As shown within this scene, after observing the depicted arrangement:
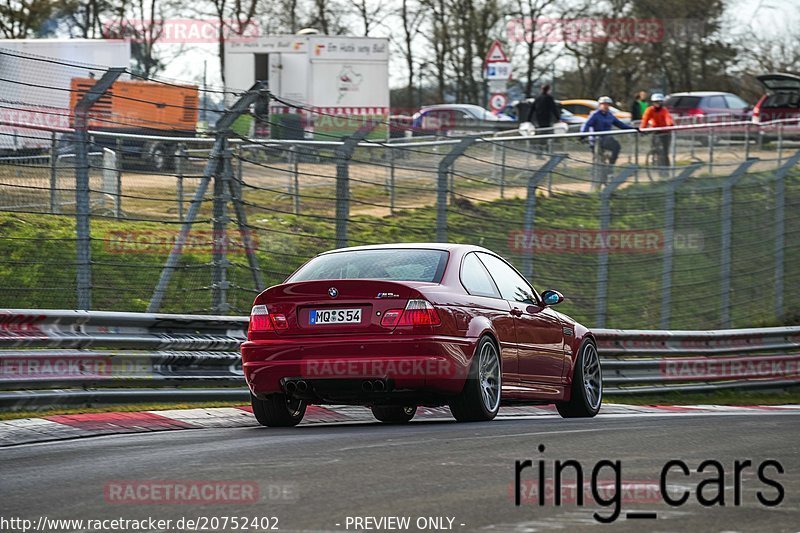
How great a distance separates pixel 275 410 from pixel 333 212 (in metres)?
4.27

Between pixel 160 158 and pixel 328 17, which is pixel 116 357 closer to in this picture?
pixel 160 158

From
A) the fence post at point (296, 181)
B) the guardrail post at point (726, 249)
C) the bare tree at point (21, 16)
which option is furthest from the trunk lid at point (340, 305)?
the bare tree at point (21, 16)

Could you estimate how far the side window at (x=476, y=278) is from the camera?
10.7 m

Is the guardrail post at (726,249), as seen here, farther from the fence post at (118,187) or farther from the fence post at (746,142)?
the fence post at (118,187)

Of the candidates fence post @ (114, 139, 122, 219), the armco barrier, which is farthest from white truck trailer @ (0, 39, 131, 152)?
the armco barrier

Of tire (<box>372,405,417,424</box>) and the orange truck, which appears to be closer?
tire (<box>372,405,417,424</box>)

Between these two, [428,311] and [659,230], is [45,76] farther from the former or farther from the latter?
[428,311]

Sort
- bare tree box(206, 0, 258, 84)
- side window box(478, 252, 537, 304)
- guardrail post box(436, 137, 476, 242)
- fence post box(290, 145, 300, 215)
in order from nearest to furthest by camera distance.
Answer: side window box(478, 252, 537, 304) → fence post box(290, 145, 300, 215) → guardrail post box(436, 137, 476, 242) → bare tree box(206, 0, 258, 84)

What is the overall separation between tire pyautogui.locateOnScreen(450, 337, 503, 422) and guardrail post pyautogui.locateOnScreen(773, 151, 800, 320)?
38.4ft

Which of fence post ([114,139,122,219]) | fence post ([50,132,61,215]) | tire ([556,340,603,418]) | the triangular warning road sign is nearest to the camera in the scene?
fence post ([50,132,61,215])

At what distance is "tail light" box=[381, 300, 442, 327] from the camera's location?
9867 millimetres

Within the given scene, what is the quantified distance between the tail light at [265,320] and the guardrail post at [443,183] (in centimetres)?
487

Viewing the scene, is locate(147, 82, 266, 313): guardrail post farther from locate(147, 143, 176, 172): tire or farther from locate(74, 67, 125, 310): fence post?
locate(74, 67, 125, 310): fence post

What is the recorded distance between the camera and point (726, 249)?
66.5 feet
